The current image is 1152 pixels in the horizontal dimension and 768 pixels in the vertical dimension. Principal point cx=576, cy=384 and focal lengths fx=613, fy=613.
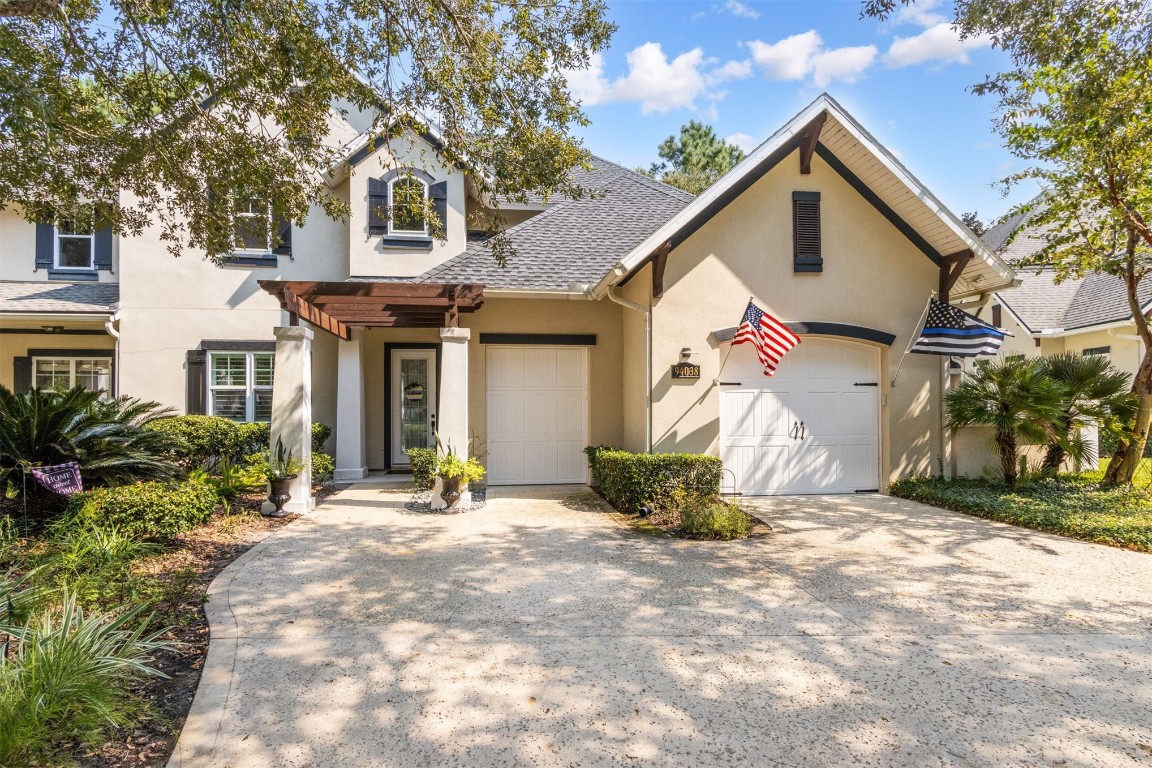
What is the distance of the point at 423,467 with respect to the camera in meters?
9.41

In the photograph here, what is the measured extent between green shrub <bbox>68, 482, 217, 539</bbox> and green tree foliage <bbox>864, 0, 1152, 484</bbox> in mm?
8701

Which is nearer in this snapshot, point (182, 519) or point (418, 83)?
point (182, 519)

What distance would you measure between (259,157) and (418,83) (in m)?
2.38

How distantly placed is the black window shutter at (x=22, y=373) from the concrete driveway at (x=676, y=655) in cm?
954

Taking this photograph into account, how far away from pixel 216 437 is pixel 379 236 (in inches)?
187

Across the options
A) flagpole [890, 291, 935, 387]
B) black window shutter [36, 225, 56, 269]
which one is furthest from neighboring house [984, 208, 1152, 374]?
black window shutter [36, 225, 56, 269]

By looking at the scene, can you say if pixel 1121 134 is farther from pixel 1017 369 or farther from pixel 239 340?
pixel 239 340

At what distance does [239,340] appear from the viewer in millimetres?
12109

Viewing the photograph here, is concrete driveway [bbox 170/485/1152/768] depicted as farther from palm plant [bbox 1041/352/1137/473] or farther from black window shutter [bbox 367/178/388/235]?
black window shutter [bbox 367/178/388/235]

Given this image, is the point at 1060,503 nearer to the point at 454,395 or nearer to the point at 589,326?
the point at 589,326

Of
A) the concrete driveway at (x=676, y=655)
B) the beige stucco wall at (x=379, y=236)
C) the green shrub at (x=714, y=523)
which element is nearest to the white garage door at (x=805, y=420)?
the green shrub at (x=714, y=523)

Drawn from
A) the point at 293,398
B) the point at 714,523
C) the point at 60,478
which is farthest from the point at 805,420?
the point at 60,478

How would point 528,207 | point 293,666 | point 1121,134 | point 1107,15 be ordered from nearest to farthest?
point 293,666, point 1107,15, point 1121,134, point 528,207

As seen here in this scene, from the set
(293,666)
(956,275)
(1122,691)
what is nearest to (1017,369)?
(956,275)
